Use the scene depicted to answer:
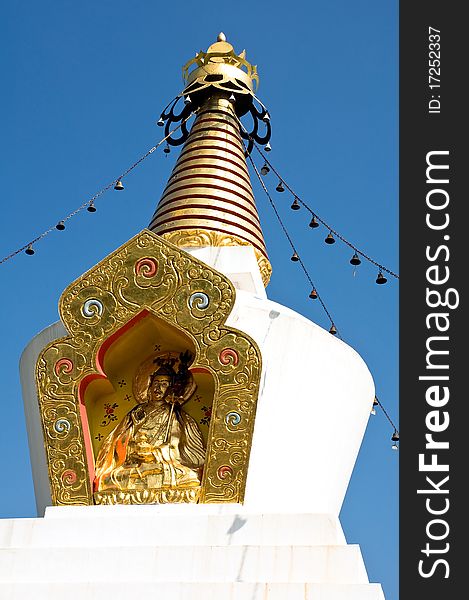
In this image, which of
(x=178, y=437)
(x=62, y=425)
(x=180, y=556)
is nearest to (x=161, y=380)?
(x=178, y=437)

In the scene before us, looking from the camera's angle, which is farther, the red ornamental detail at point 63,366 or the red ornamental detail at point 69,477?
the red ornamental detail at point 63,366

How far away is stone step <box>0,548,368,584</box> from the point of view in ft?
20.1

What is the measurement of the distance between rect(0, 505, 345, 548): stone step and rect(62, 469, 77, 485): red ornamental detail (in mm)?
224

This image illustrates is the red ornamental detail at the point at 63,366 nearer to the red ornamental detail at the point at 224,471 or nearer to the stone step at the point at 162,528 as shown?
the stone step at the point at 162,528

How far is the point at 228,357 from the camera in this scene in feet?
24.1

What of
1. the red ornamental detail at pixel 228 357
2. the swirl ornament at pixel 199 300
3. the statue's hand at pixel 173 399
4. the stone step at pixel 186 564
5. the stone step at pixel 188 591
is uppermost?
the swirl ornament at pixel 199 300

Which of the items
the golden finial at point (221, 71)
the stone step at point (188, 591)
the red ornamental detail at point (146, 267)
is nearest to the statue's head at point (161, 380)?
the red ornamental detail at point (146, 267)

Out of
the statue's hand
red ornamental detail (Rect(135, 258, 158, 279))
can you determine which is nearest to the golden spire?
red ornamental detail (Rect(135, 258, 158, 279))

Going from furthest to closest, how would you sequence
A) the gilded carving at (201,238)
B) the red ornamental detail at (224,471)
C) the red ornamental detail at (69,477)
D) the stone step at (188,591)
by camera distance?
the gilded carving at (201,238), the red ornamental detail at (69,477), the red ornamental detail at (224,471), the stone step at (188,591)

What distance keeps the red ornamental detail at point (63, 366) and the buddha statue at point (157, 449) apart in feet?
2.24

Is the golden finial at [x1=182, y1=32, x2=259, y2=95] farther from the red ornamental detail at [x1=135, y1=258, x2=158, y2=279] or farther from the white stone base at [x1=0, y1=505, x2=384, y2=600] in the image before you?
the white stone base at [x1=0, y1=505, x2=384, y2=600]

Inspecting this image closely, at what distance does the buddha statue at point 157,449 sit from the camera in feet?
23.4

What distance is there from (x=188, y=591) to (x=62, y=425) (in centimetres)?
205

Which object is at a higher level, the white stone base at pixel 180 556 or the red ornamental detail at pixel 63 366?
the red ornamental detail at pixel 63 366
